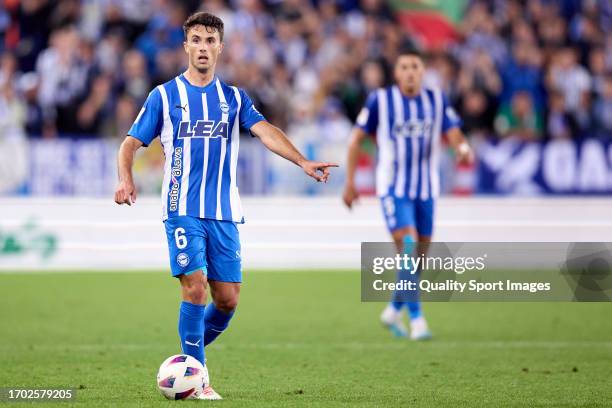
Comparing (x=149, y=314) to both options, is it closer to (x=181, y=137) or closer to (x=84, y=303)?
(x=84, y=303)

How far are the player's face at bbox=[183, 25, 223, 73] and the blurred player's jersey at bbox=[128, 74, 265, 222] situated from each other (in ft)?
0.57

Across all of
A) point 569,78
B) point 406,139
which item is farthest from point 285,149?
point 569,78

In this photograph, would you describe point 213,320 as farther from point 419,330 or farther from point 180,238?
point 419,330

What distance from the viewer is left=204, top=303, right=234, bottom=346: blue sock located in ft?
25.2

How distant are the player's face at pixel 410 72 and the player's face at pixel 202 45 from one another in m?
3.94

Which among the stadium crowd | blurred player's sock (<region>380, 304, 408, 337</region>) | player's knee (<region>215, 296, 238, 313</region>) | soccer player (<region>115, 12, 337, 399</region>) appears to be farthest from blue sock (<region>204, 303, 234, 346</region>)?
the stadium crowd

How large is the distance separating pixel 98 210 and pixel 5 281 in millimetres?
2190

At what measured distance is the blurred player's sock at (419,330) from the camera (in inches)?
423

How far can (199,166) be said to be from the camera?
7336 mm

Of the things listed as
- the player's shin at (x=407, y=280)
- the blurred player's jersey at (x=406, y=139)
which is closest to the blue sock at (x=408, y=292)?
the player's shin at (x=407, y=280)

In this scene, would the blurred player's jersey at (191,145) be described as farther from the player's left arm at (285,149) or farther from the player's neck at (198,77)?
the player's left arm at (285,149)

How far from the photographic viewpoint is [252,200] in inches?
682

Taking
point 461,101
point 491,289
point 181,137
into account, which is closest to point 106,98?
point 461,101

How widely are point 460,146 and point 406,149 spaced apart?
1.73 ft
